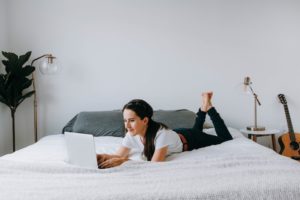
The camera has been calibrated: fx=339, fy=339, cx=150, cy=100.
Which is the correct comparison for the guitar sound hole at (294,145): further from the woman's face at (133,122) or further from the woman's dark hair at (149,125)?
the woman's face at (133,122)

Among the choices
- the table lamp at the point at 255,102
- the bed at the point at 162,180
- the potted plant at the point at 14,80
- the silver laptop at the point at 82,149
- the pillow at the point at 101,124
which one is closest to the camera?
the bed at the point at 162,180

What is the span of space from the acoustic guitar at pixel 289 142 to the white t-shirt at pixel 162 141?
1.57 metres

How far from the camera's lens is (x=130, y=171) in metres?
1.55

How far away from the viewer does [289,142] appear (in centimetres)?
327

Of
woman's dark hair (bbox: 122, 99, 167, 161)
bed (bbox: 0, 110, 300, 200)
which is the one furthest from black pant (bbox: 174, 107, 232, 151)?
bed (bbox: 0, 110, 300, 200)

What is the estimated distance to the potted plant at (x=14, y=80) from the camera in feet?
9.90

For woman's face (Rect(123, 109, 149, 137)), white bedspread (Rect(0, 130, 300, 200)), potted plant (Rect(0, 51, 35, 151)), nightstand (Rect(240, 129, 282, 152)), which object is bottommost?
nightstand (Rect(240, 129, 282, 152))

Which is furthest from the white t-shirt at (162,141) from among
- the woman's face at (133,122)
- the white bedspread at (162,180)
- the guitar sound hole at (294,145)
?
the guitar sound hole at (294,145)

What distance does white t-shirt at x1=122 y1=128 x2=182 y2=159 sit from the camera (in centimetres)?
193

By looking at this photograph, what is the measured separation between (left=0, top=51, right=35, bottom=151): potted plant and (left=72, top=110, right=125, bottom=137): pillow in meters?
0.59

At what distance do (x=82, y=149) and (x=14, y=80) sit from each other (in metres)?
1.74

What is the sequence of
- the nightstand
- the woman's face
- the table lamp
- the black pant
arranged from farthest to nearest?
the table lamp < the nightstand < the black pant < the woman's face

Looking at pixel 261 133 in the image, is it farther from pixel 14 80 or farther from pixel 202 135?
pixel 14 80

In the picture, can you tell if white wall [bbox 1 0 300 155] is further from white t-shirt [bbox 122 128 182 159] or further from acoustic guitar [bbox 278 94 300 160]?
white t-shirt [bbox 122 128 182 159]
